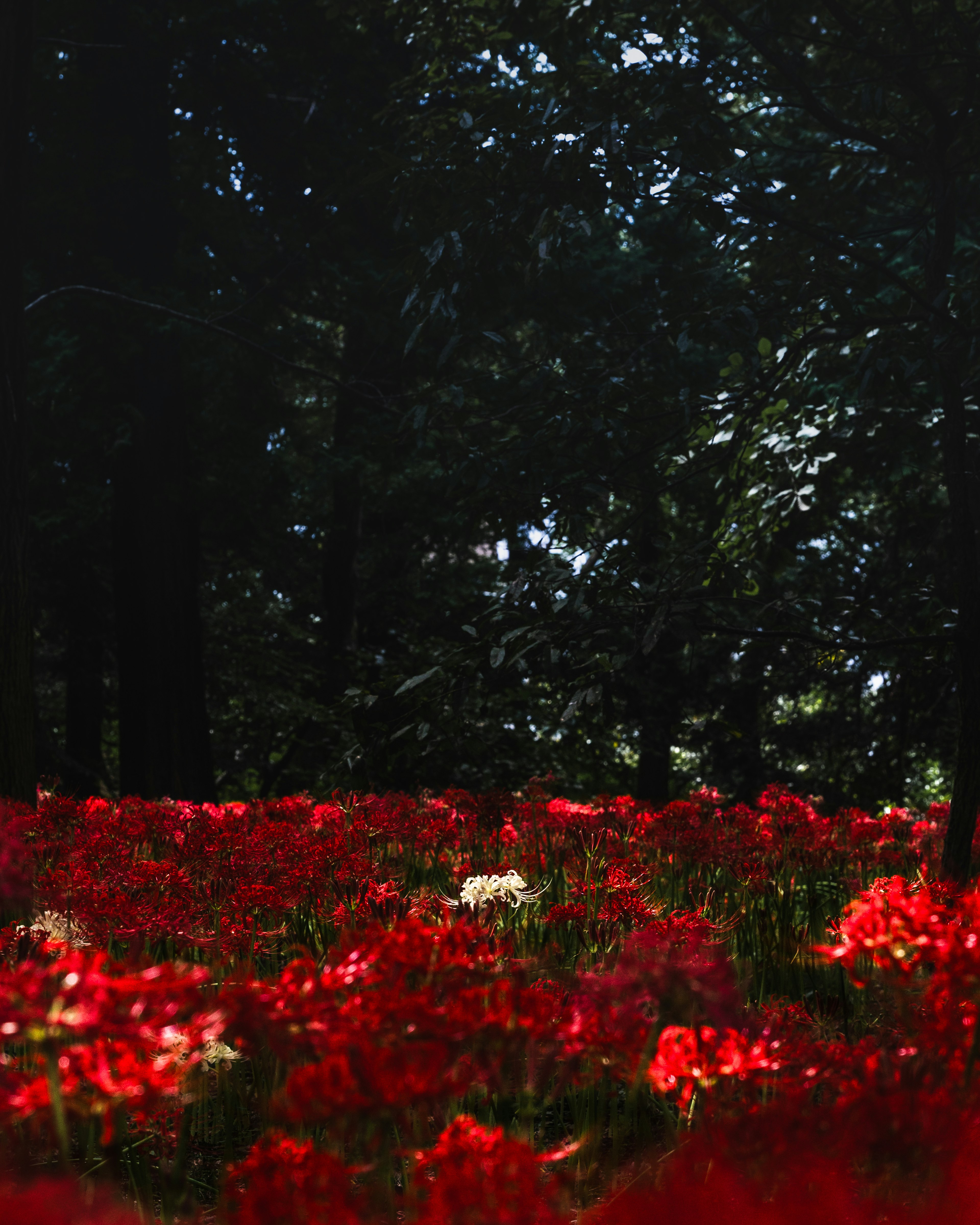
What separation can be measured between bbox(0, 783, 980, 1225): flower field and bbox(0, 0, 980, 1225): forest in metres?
0.01

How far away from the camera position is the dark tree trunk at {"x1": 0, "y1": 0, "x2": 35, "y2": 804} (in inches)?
215

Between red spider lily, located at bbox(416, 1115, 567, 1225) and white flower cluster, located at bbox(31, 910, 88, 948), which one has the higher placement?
red spider lily, located at bbox(416, 1115, 567, 1225)

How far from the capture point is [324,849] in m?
3.18

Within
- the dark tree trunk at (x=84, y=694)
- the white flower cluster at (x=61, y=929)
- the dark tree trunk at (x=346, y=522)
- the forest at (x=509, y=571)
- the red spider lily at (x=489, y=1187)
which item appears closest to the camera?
the red spider lily at (x=489, y=1187)

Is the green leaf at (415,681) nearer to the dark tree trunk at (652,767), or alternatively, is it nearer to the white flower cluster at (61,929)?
the white flower cluster at (61,929)

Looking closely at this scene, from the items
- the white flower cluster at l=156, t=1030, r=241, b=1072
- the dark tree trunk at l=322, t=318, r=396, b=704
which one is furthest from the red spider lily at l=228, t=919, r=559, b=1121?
the dark tree trunk at l=322, t=318, r=396, b=704

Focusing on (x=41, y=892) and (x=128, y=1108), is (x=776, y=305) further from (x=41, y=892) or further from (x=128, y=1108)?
(x=128, y=1108)

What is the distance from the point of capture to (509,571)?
5.74 metres

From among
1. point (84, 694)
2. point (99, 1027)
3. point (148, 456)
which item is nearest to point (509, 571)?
point (99, 1027)

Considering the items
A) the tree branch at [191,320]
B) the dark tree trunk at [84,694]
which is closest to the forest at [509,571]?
the tree branch at [191,320]

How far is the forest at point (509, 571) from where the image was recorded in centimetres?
136

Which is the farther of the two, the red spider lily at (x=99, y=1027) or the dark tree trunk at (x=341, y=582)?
the dark tree trunk at (x=341, y=582)

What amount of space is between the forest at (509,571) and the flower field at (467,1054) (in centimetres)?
1

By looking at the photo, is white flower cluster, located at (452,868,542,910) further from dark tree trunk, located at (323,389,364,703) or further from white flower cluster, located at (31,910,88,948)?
dark tree trunk, located at (323,389,364,703)
